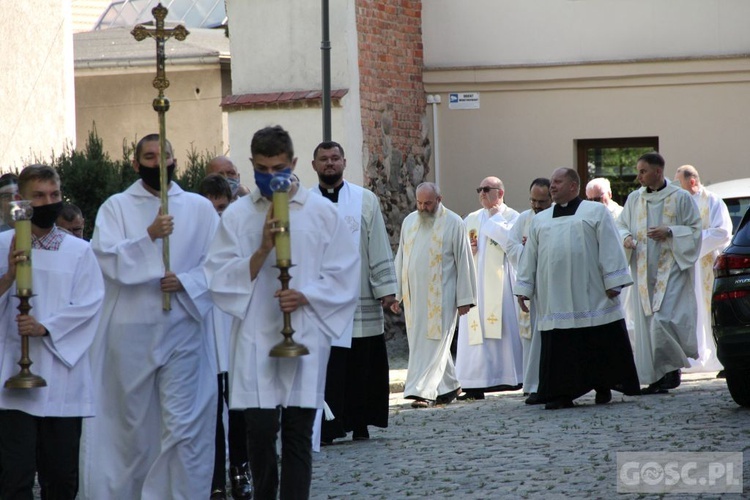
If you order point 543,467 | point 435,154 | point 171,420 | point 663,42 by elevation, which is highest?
point 663,42

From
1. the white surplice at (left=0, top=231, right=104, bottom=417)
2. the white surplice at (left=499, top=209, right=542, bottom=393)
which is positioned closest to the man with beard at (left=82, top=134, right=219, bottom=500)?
the white surplice at (left=0, top=231, right=104, bottom=417)

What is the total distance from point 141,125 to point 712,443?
1646 cm

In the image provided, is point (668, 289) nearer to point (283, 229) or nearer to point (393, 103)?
point (393, 103)

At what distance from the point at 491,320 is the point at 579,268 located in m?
2.50

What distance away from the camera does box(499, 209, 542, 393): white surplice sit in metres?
13.1

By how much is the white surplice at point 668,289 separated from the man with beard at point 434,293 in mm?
1653

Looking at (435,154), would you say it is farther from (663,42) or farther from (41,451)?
(41,451)

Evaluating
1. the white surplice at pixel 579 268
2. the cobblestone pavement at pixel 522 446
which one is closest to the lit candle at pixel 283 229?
the cobblestone pavement at pixel 522 446

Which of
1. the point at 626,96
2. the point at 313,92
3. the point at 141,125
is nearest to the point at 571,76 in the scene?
the point at 626,96

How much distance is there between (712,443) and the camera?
8914 millimetres

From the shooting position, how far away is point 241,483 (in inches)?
→ 321

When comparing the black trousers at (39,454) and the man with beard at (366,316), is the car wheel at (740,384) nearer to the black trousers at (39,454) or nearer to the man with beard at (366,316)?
the man with beard at (366,316)

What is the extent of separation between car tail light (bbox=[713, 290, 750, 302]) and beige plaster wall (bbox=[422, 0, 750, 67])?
879cm

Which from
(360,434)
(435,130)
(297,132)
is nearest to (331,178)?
(360,434)
